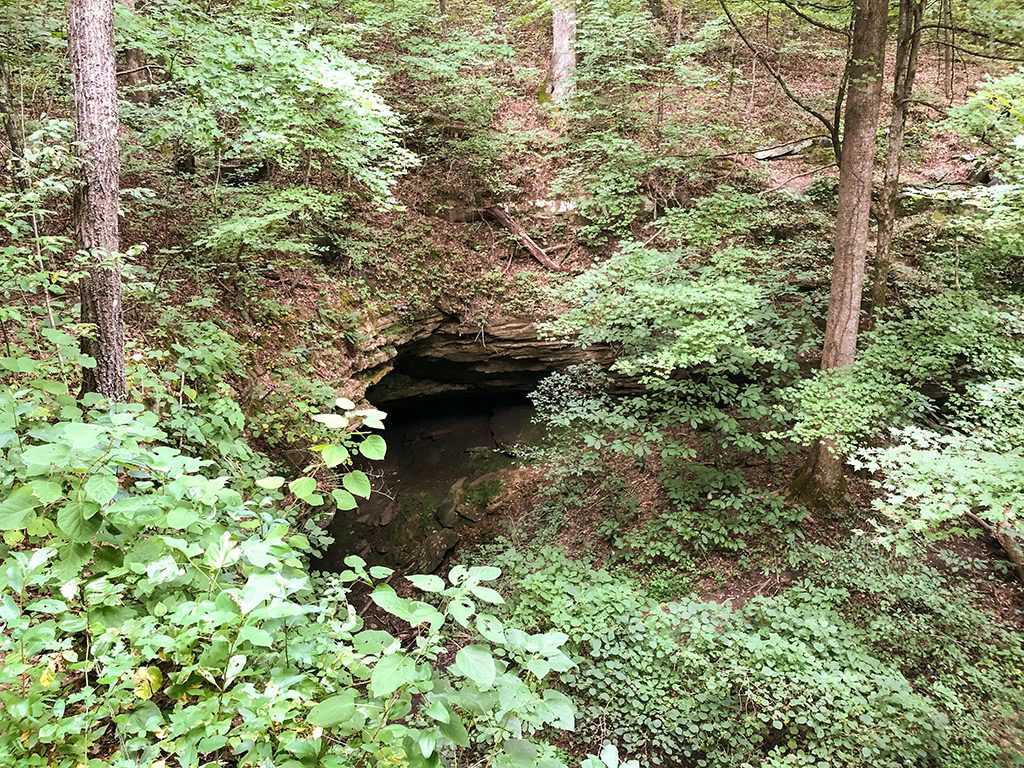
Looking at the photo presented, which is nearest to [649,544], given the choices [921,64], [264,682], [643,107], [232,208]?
[264,682]

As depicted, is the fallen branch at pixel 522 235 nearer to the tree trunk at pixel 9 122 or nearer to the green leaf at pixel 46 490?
the tree trunk at pixel 9 122

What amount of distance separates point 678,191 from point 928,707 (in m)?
7.90

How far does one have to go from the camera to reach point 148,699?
5.67 ft

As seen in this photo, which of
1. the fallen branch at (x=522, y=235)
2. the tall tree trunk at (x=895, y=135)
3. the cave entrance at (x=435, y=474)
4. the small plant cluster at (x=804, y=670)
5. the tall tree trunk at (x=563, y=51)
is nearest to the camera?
the small plant cluster at (x=804, y=670)

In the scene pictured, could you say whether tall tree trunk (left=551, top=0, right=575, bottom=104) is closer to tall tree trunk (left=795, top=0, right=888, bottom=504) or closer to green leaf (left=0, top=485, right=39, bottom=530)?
tall tree trunk (left=795, top=0, right=888, bottom=504)

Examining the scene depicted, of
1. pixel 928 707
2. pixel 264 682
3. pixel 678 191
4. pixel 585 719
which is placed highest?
pixel 678 191

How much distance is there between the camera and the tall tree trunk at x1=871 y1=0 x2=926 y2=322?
21.8 ft

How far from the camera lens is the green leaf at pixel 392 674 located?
1395 mm

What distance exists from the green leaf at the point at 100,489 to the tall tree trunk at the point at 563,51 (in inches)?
408

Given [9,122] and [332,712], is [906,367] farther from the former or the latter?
[9,122]

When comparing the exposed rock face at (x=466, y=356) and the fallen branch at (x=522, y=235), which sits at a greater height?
the fallen branch at (x=522, y=235)

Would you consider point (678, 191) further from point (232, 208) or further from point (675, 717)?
point (675, 717)

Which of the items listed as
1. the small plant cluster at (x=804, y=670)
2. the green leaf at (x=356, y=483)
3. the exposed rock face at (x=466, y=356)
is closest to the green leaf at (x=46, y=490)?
the green leaf at (x=356, y=483)

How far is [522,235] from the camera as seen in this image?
381 inches
